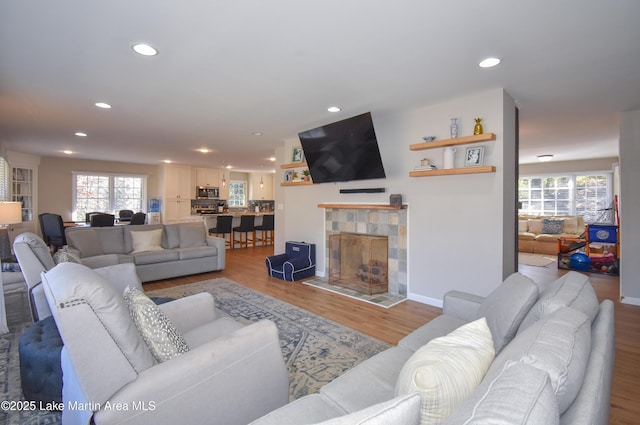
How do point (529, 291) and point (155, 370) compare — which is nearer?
point (155, 370)

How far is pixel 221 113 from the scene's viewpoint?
4141mm

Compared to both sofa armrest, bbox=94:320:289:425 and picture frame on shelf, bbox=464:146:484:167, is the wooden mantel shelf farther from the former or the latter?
sofa armrest, bbox=94:320:289:425

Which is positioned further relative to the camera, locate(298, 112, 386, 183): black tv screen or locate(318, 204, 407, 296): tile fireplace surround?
locate(318, 204, 407, 296): tile fireplace surround

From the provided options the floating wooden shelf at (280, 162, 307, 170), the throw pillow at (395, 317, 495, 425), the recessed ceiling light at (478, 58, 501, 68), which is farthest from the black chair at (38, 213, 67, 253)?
the recessed ceiling light at (478, 58, 501, 68)

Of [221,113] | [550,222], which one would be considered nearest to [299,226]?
[221,113]

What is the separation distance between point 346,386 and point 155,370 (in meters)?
0.80

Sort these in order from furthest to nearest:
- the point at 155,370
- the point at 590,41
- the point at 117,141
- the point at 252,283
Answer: the point at 117,141 < the point at 252,283 < the point at 590,41 < the point at 155,370

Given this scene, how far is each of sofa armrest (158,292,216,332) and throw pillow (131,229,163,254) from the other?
10.9ft

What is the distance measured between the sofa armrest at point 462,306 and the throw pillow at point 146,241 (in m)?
4.59

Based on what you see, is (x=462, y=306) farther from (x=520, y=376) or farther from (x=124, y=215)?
(x=124, y=215)

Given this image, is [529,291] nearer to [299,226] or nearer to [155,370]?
[155,370]

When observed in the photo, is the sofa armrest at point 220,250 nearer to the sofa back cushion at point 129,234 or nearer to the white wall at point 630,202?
the sofa back cushion at point 129,234

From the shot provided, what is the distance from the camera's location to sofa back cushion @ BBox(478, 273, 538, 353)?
61.3 inches

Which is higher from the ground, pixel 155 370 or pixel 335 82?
pixel 335 82
